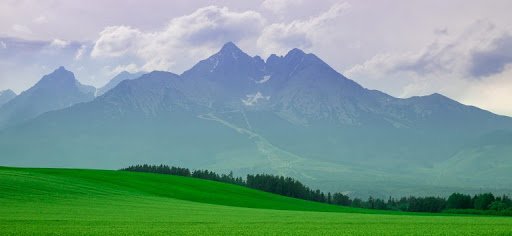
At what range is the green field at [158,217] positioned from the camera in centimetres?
3831

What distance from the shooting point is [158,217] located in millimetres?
51219

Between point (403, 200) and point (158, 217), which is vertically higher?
point (403, 200)

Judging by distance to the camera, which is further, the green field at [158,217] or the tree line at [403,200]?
the tree line at [403,200]

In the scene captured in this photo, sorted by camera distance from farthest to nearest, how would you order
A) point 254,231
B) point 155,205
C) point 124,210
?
point 155,205, point 124,210, point 254,231

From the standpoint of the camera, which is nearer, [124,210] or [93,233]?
[93,233]

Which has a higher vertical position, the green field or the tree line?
the tree line

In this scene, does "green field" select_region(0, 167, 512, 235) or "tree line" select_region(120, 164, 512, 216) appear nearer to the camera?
"green field" select_region(0, 167, 512, 235)

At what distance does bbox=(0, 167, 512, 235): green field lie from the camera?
3831 cm

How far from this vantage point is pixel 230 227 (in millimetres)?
41969

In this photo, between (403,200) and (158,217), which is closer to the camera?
(158,217)

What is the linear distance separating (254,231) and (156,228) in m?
7.65

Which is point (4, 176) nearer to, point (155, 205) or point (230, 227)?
point (155, 205)

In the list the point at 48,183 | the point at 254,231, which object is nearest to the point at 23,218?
the point at 254,231

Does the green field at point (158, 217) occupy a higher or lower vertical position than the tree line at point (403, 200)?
lower
